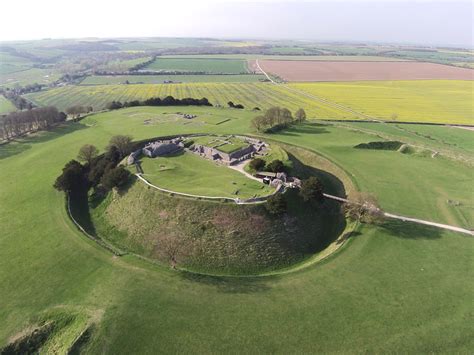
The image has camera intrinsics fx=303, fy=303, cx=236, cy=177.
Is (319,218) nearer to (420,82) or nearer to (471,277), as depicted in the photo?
(471,277)

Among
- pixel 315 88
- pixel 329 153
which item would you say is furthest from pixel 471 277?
pixel 315 88

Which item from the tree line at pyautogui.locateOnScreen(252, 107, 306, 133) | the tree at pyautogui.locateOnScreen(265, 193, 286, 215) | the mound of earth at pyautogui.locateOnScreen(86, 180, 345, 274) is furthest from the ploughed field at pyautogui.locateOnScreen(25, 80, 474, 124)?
the tree at pyautogui.locateOnScreen(265, 193, 286, 215)

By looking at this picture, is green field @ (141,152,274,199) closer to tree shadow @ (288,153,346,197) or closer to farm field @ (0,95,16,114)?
tree shadow @ (288,153,346,197)

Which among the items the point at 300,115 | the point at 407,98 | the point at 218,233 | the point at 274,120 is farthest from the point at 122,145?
the point at 407,98

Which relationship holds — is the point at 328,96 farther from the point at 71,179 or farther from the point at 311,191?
the point at 71,179

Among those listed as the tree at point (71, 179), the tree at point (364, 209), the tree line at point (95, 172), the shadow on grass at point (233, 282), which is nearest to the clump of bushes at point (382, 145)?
the tree at point (364, 209)
